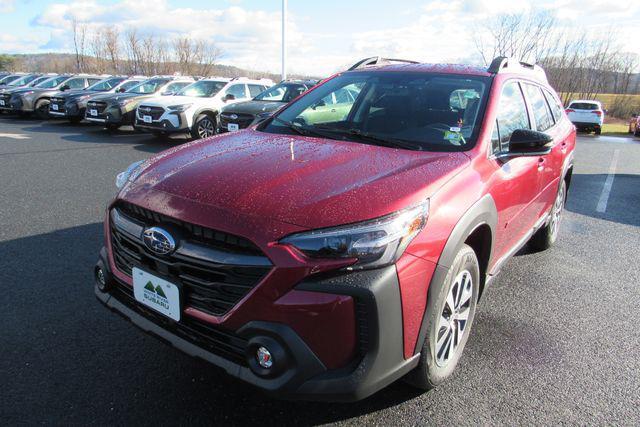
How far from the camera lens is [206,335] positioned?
6.75ft

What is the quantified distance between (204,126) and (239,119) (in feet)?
6.87

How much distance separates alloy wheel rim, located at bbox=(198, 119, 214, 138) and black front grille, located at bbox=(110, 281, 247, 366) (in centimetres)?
1004

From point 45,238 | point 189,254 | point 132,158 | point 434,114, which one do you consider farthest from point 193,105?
point 189,254

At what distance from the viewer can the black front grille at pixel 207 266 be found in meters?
1.88

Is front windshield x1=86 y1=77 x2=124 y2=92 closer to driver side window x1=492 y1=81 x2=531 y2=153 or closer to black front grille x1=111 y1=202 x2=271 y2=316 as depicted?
driver side window x1=492 y1=81 x2=531 y2=153

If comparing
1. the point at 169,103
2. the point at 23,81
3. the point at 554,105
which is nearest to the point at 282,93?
A: the point at 169,103

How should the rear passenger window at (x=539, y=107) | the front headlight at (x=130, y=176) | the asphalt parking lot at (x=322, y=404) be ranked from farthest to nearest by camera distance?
the rear passenger window at (x=539, y=107) → the front headlight at (x=130, y=176) → the asphalt parking lot at (x=322, y=404)

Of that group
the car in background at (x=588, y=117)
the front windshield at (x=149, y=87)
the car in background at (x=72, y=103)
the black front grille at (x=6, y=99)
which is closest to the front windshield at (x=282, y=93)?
the front windshield at (x=149, y=87)

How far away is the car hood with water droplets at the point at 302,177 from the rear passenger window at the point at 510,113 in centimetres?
60

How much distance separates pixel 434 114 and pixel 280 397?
81.0 inches

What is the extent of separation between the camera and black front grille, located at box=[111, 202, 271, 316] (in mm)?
1877

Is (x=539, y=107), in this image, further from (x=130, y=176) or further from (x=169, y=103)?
(x=169, y=103)

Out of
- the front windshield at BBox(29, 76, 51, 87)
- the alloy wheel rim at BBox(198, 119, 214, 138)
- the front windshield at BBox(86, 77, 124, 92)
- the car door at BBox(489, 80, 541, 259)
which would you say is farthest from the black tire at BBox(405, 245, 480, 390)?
the front windshield at BBox(29, 76, 51, 87)

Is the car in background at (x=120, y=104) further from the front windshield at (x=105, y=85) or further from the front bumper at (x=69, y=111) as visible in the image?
the front windshield at (x=105, y=85)
